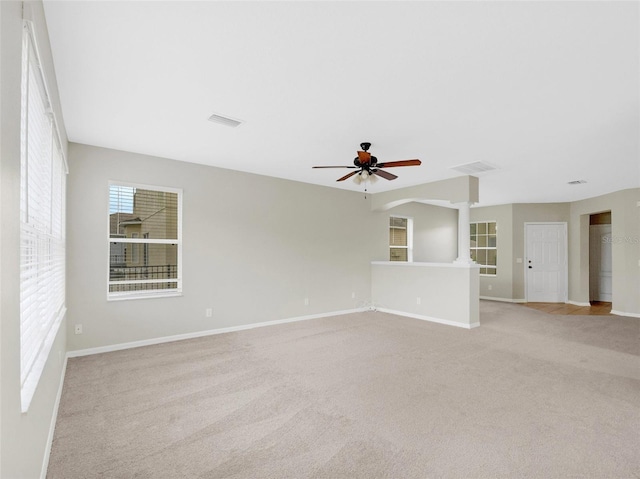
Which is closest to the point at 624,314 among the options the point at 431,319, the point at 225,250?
the point at 431,319

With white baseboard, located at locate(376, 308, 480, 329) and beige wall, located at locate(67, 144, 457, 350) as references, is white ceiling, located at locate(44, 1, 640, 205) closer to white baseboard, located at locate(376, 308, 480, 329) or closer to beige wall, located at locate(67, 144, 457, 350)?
beige wall, located at locate(67, 144, 457, 350)

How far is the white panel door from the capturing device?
8.15 metres

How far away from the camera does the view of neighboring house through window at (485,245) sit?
881 cm

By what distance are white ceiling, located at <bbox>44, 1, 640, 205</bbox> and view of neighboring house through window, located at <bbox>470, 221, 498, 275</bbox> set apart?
4.68 metres

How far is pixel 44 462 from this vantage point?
6.19ft

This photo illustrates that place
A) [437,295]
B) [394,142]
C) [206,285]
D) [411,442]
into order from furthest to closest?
[437,295], [206,285], [394,142], [411,442]

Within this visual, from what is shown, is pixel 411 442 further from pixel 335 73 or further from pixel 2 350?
pixel 335 73

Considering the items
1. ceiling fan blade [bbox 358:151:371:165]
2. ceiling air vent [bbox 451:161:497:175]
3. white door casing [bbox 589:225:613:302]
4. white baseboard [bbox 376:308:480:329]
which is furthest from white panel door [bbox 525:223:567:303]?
ceiling fan blade [bbox 358:151:371:165]

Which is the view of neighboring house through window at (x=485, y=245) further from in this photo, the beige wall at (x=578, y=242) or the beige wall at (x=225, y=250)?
the beige wall at (x=225, y=250)

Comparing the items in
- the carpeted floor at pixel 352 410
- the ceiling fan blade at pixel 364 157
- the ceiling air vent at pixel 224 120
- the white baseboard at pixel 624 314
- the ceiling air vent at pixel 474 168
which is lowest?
the white baseboard at pixel 624 314

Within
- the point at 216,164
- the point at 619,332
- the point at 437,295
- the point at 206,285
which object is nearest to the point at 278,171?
the point at 216,164

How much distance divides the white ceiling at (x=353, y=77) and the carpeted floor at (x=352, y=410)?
248 cm

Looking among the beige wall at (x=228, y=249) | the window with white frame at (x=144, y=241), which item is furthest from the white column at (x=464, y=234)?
the window with white frame at (x=144, y=241)

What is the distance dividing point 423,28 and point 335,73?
68 centimetres
